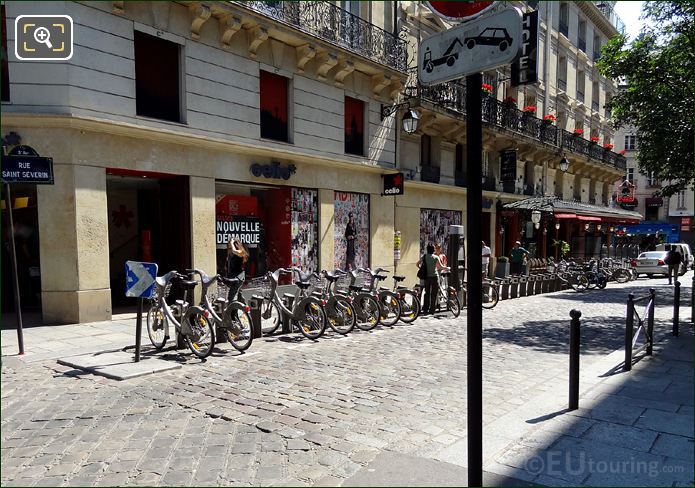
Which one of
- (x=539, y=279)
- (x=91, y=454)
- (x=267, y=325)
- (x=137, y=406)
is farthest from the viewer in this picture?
(x=539, y=279)

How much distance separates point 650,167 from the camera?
10328 mm

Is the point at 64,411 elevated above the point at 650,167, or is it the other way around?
the point at 650,167

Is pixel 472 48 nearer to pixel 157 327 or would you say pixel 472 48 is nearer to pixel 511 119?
pixel 157 327

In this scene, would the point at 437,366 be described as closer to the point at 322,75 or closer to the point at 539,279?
the point at 322,75

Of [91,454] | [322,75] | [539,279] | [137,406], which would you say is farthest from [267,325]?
[539,279]

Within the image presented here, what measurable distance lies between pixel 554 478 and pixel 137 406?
4.02 metres

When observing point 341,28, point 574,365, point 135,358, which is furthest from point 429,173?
point 574,365

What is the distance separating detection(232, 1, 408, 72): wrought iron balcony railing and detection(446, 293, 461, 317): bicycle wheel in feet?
26.3

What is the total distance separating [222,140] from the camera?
1141 centimetres

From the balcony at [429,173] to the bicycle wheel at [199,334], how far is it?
1302 centimetres

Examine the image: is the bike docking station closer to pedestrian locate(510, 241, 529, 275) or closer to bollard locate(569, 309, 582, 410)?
bollard locate(569, 309, 582, 410)

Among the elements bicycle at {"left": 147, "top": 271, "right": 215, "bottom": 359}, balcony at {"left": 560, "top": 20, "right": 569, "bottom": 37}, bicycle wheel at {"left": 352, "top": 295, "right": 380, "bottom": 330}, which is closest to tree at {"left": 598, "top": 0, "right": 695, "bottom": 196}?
bicycle wheel at {"left": 352, "top": 295, "right": 380, "bottom": 330}

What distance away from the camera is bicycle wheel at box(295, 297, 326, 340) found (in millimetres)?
8500

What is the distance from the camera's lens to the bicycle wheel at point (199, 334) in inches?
273
